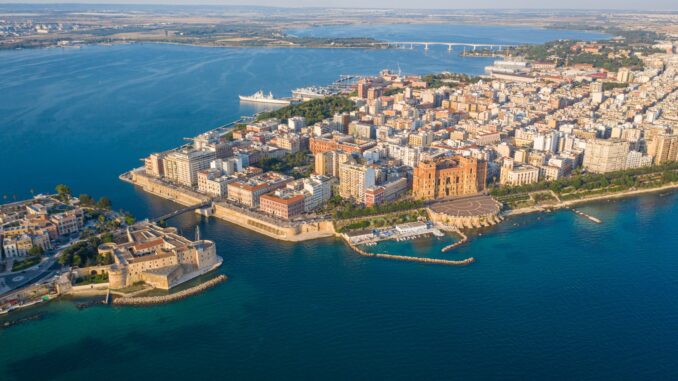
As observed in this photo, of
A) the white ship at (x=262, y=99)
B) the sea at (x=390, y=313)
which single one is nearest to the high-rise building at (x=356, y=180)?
the sea at (x=390, y=313)

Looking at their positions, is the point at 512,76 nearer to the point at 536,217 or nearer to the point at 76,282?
the point at 536,217

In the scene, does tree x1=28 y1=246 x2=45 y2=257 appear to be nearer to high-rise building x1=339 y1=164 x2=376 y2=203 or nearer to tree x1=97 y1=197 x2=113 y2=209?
tree x1=97 y1=197 x2=113 y2=209

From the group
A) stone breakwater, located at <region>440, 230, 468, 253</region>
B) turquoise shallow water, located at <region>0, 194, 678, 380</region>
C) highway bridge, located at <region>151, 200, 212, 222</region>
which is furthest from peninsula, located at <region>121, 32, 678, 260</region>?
Answer: turquoise shallow water, located at <region>0, 194, 678, 380</region>

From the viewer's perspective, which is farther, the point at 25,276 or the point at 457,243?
the point at 457,243

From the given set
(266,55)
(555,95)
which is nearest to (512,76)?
(555,95)

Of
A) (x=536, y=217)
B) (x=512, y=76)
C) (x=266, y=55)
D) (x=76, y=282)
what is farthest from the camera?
(x=266, y=55)

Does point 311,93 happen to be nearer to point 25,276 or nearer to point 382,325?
point 25,276

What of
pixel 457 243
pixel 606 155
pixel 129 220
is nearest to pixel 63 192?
pixel 129 220
